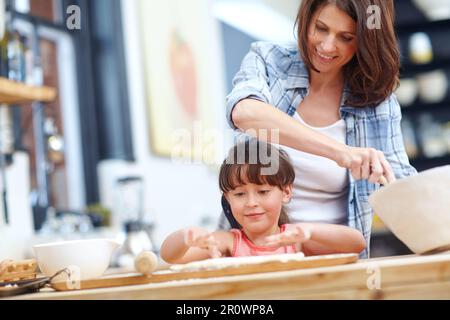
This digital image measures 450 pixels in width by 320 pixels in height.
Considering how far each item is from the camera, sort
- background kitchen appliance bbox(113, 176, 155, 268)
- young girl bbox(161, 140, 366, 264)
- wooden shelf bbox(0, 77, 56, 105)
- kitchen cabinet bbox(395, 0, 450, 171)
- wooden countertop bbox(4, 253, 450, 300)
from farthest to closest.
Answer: kitchen cabinet bbox(395, 0, 450, 171) < background kitchen appliance bbox(113, 176, 155, 268) < wooden shelf bbox(0, 77, 56, 105) < young girl bbox(161, 140, 366, 264) < wooden countertop bbox(4, 253, 450, 300)

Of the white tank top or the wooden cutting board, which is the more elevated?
the white tank top

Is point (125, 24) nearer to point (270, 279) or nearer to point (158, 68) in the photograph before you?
point (158, 68)

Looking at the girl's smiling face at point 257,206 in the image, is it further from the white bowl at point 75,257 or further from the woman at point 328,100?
the white bowl at point 75,257

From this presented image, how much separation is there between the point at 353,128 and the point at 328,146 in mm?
142

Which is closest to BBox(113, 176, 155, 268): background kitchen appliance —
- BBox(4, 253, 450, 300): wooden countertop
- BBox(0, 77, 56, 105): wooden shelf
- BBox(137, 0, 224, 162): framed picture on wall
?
BBox(137, 0, 224, 162): framed picture on wall

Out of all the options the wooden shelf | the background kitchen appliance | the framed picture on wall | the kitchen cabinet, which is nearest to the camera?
the wooden shelf

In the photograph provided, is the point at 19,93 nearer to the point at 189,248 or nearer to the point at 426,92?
the point at 189,248

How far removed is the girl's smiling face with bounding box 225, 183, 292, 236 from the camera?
112 cm

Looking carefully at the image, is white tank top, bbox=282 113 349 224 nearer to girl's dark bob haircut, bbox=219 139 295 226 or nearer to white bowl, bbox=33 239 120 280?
girl's dark bob haircut, bbox=219 139 295 226

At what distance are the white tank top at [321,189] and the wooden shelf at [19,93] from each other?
5.31 feet

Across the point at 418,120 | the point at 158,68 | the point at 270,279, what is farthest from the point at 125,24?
the point at 270,279

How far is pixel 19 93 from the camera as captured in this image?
269 cm

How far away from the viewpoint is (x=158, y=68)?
152 inches

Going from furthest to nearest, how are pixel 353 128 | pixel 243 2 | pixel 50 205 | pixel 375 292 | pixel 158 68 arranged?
1. pixel 243 2
2. pixel 158 68
3. pixel 50 205
4. pixel 353 128
5. pixel 375 292
